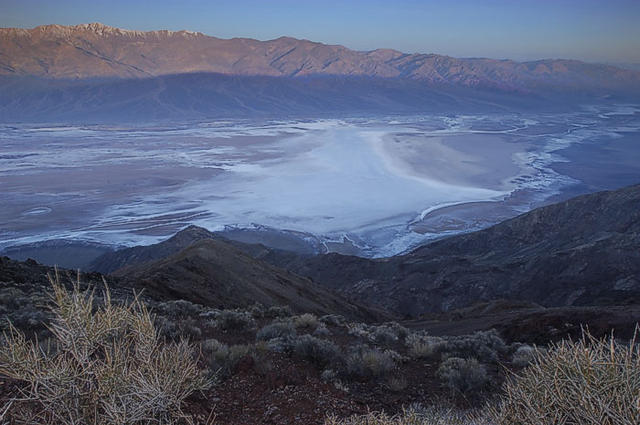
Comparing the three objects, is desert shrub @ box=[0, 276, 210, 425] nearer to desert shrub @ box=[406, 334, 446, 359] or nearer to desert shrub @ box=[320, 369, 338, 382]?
desert shrub @ box=[320, 369, 338, 382]

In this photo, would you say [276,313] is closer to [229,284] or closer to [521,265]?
[229,284]

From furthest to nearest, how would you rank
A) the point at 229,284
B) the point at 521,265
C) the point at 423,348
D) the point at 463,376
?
the point at 521,265
the point at 229,284
the point at 423,348
the point at 463,376

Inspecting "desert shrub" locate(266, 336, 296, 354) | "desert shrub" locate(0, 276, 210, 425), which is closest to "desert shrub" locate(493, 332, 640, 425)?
"desert shrub" locate(0, 276, 210, 425)

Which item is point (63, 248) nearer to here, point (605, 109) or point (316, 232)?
point (316, 232)

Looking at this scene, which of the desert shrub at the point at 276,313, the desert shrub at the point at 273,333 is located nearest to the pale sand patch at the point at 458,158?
the desert shrub at the point at 276,313

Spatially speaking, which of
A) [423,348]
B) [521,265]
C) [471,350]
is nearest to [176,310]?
[423,348]

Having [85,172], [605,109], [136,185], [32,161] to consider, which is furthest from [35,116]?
[605,109]
